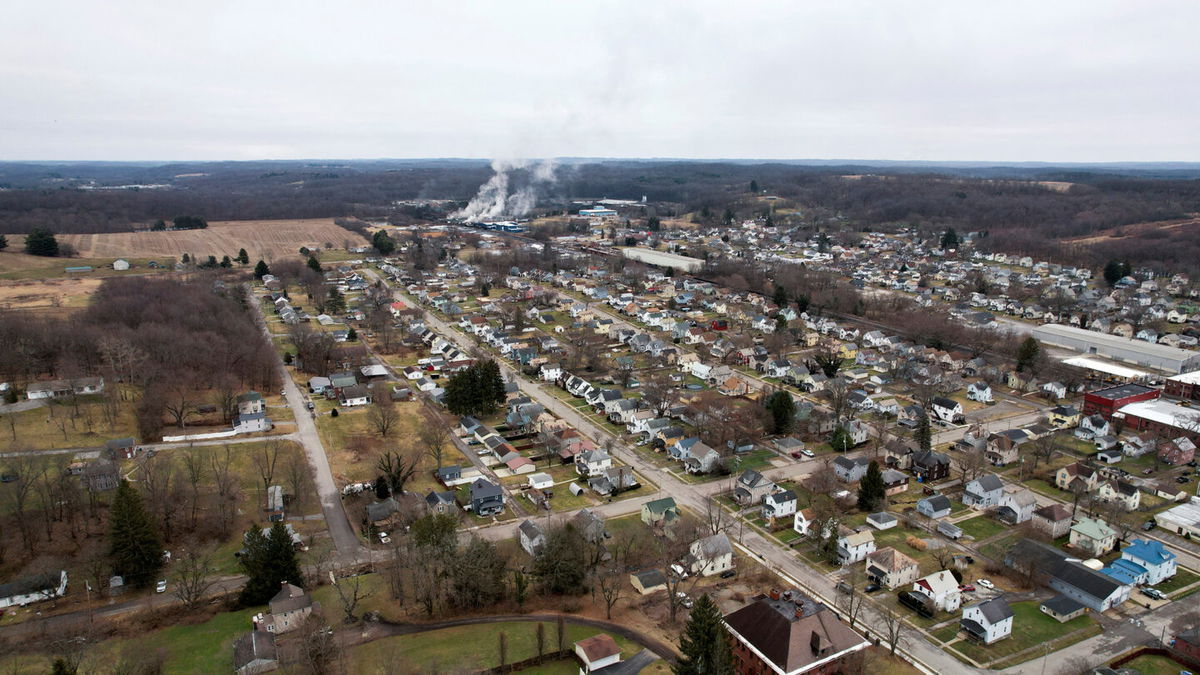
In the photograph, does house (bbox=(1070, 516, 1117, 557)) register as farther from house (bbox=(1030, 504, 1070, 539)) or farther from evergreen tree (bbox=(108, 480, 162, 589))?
evergreen tree (bbox=(108, 480, 162, 589))

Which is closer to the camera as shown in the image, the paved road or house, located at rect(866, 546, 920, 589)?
house, located at rect(866, 546, 920, 589)

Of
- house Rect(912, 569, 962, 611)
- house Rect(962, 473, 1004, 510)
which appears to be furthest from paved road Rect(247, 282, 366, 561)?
house Rect(962, 473, 1004, 510)

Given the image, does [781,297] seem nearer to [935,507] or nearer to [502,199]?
[935,507]

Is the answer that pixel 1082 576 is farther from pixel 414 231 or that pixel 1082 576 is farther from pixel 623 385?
pixel 414 231

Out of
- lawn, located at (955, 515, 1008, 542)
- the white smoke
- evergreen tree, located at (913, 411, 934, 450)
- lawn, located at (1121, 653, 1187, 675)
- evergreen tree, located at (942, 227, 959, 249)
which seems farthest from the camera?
the white smoke

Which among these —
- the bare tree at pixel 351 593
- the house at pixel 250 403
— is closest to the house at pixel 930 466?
the bare tree at pixel 351 593

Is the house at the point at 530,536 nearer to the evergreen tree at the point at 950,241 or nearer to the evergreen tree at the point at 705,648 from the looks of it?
the evergreen tree at the point at 705,648
